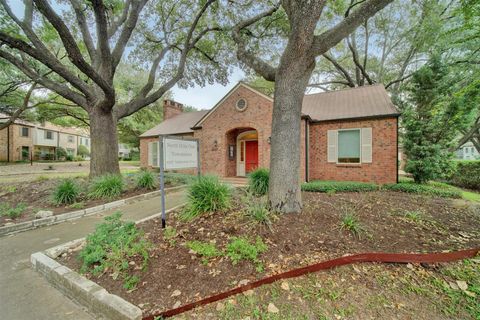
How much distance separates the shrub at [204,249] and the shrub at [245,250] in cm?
20

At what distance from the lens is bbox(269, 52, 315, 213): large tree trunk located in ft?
12.4

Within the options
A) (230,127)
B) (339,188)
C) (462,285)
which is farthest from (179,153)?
(230,127)

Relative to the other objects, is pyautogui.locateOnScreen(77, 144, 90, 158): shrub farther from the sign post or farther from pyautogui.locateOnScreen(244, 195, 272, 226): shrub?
pyautogui.locateOnScreen(244, 195, 272, 226): shrub

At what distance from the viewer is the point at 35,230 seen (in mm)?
4711

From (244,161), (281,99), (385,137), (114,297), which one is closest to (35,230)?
(114,297)

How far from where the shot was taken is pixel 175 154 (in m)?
4.18

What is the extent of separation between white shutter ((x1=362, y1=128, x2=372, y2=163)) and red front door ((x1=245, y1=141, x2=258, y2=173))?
5.71 m

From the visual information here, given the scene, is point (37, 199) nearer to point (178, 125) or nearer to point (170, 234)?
point (170, 234)

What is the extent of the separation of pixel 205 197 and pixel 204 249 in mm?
1381

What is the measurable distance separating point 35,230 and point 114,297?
13.6 feet

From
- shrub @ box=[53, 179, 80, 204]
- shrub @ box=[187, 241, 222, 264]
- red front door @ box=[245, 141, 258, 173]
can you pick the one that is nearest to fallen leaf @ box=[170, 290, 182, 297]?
shrub @ box=[187, 241, 222, 264]

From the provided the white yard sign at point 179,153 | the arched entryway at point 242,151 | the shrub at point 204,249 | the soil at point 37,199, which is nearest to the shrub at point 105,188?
the soil at point 37,199

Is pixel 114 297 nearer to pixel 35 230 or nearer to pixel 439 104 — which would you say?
pixel 35 230

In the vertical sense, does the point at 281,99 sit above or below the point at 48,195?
above
